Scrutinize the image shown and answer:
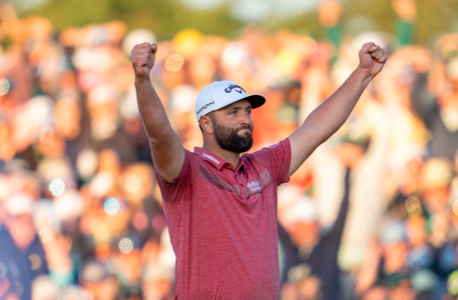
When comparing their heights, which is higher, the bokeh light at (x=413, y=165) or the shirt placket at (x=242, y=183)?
the shirt placket at (x=242, y=183)

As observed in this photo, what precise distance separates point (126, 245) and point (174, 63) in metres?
1.71

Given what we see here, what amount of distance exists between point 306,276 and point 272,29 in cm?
228

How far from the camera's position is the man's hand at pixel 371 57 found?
2846mm

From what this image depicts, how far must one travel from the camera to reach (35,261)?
4715 millimetres

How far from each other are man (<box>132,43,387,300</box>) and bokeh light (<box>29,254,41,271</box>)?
8.91 ft

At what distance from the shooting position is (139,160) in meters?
4.73

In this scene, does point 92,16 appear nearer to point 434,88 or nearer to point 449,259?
point 434,88

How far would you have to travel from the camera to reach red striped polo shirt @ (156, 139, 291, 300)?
231 cm

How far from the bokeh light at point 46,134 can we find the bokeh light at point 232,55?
1734 millimetres

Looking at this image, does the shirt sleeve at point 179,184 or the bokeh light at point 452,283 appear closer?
the shirt sleeve at point 179,184

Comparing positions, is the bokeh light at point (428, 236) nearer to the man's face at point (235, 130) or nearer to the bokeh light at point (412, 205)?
the bokeh light at point (412, 205)

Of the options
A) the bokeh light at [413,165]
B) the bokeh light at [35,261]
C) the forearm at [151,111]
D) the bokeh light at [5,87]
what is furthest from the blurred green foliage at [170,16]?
the forearm at [151,111]

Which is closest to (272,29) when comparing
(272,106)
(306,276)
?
(272,106)

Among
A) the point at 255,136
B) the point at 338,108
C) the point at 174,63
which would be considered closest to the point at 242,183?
the point at 338,108
